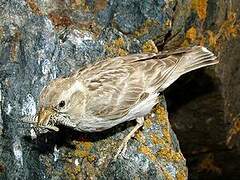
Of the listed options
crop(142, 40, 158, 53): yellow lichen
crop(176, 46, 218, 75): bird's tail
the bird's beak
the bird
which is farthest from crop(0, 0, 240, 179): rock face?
the bird's beak

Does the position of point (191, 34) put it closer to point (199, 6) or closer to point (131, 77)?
point (199, 6)

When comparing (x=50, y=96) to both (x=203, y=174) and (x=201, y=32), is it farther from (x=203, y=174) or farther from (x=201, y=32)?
(x=203, y=174)

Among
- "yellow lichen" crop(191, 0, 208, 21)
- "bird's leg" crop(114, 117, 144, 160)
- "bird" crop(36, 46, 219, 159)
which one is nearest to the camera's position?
"bird" crop(36, 46, 219, 159)

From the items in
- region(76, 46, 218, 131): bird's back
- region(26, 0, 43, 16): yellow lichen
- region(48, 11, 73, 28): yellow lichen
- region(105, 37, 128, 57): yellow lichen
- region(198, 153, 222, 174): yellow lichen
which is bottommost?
region(198, 153, 222, 174): yellow lichen

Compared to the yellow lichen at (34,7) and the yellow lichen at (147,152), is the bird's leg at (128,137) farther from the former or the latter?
the yellow lichen at (34,7)

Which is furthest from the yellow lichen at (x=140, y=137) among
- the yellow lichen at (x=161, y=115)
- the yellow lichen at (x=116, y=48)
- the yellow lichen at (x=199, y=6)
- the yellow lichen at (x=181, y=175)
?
→ the yellow lichen at (x=199, y=6)

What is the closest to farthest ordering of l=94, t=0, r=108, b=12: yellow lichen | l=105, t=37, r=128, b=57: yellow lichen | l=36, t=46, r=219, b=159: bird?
l=36, t=46, r=219, b=159: bird
l=105, t=37, r=128, b=57: yellow lichen
l=94, t=0, r=108, b=12: yellow lichen

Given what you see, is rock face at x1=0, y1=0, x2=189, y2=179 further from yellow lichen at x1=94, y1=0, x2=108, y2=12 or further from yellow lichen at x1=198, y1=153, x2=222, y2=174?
yellow lichen at x1=198, y1=153, x2=222, y2=174
